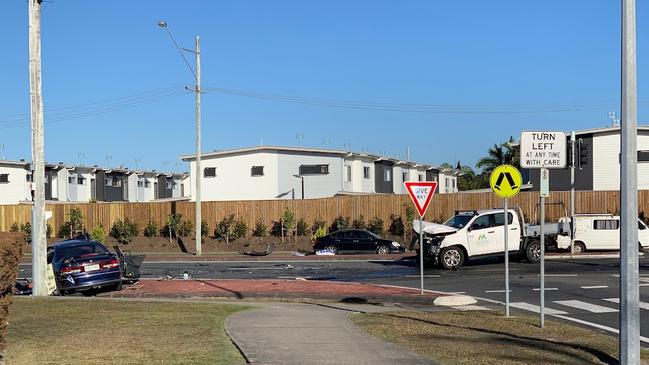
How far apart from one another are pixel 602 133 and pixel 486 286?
29.2m

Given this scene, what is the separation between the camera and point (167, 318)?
12000 mm

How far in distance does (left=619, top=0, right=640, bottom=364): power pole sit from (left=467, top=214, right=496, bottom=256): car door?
17.4 meters

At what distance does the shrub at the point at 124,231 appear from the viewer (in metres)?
43.5

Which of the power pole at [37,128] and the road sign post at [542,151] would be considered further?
the power pole at [37,128]

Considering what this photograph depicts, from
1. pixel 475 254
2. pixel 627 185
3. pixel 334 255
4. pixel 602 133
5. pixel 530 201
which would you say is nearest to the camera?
pixel 627 185

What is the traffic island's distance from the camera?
1684cm

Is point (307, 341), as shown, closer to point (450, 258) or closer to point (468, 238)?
point (450, 258)

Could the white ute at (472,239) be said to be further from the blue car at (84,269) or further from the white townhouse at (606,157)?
the white townhouse at (606,157)

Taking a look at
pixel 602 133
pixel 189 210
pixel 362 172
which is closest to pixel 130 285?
pixel 189 210

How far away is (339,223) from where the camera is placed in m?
40.7

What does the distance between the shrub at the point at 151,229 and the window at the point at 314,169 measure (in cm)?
1402

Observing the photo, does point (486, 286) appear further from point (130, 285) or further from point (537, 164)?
point (130, 285)

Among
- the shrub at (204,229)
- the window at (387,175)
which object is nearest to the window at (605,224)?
the shrub at (204,229)

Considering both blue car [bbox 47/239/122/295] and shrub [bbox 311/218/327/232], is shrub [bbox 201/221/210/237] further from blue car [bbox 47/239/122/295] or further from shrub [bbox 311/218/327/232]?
blue car [bbox 47/239/122/295]
